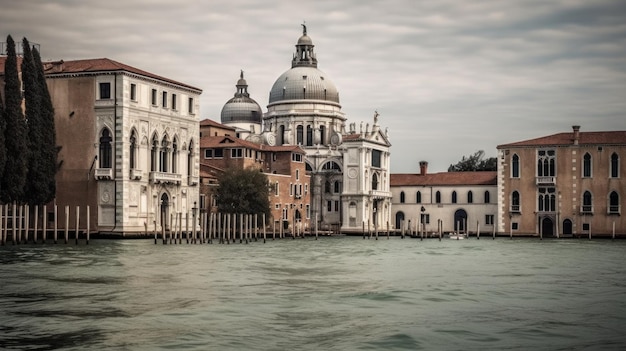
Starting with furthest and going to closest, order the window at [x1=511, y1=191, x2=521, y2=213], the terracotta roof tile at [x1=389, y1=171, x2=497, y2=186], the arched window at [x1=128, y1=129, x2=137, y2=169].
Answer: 1. the terracotta roof tile at [x1=389, y1=171, x2=497, y2=186]
2. the window at [x1=511, y1=191, x2=521, y2=213]
3. the arched window at [x1=128, y1=129, x2=137, y2=169]

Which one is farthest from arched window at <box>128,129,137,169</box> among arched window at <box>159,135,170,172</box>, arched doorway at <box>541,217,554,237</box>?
arched doorway at <box>541,217,554,237</box>

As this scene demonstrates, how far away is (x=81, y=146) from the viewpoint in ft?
148

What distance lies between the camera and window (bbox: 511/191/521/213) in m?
63.2

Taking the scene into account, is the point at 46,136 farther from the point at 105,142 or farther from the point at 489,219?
the point at 489,219

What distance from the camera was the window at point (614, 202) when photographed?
60594 mm

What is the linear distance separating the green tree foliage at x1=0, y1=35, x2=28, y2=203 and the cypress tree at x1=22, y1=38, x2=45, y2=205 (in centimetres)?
112

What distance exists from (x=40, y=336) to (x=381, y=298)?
7101 mm

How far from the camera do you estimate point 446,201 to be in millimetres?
72188

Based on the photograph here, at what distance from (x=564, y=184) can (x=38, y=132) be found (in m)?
34.0

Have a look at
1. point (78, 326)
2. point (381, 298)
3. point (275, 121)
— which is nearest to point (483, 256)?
point (381, 298)

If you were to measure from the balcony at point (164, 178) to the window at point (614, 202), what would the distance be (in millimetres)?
26671

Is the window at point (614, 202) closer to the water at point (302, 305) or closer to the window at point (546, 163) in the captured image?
the window at point (546, 163)

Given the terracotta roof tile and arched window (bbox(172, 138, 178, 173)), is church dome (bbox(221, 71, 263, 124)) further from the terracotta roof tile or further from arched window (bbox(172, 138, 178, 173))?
arched window (bbox(172, 138, 178, 173))

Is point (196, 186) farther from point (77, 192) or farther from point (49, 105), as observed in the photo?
point (49, 105)
